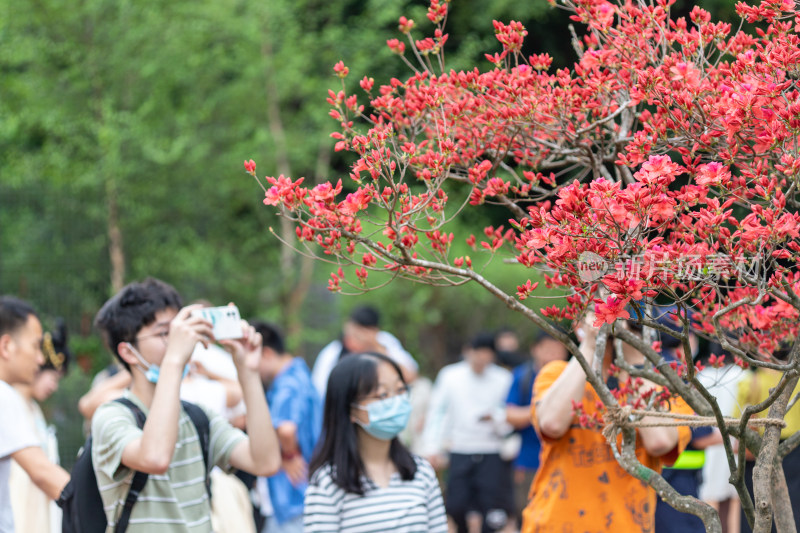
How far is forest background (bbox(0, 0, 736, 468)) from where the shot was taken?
9156mm

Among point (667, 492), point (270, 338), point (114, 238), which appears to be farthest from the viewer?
point (114, 238)

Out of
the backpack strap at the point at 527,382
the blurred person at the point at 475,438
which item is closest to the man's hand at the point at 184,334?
the backpack strap at the point at 527,382

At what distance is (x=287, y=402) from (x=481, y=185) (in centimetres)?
355

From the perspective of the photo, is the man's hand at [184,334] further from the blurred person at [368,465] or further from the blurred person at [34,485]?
the blurred person at [34,485]

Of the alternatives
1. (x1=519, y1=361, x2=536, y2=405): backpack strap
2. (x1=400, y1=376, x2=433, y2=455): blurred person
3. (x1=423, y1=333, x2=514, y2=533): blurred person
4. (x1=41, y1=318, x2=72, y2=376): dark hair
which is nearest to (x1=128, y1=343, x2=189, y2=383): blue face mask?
(x1=41, y1=318, x2=72, y2=376): dark hair

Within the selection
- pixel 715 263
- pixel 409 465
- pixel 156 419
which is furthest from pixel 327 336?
pixel 715 263

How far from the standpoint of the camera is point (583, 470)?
3244 mm

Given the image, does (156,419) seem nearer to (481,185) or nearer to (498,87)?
(481,185)

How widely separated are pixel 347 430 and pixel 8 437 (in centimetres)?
130

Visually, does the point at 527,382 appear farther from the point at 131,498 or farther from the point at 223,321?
the point at 131,498

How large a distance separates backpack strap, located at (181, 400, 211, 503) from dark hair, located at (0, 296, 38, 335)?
3.17 ft

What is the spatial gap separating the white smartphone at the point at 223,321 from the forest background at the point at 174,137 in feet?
15.7

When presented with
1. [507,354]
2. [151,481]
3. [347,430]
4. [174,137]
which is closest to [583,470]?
[347,430]

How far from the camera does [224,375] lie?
586 cm
